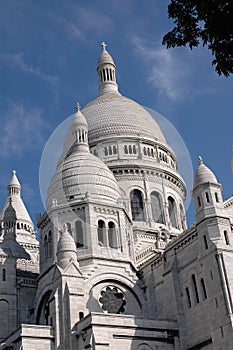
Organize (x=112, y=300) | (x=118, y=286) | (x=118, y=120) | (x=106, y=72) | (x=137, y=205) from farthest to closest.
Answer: (x=106, y=72)
(x=118, y=120)
(x=137, y=205)
(x=118, y=286)
(x=112, y=300)

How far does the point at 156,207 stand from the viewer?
52688 mm

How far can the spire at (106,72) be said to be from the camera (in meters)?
65.3

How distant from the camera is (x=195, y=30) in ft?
45.1

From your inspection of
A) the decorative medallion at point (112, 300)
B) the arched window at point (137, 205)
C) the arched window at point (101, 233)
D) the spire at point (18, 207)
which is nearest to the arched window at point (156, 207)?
the arched window at point (137, 205)

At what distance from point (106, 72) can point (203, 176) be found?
108 feet

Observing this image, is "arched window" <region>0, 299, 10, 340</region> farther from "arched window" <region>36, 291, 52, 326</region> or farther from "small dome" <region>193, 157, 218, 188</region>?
"small dome" <region>193, 157, 218, 188</region>

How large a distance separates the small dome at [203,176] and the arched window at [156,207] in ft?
49.8

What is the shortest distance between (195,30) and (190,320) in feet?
80.9

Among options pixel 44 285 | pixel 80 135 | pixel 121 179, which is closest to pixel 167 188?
pixel 121 179

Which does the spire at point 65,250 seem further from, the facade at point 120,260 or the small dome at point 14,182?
the small dome at point 14,182

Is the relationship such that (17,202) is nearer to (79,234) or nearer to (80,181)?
(80,181)

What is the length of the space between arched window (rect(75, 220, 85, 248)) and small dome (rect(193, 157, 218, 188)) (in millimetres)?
9466

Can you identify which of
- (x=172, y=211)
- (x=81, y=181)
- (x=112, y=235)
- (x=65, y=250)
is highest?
(x=172, y=211)

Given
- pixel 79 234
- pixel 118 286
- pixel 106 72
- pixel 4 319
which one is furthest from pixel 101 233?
pixel 106 72
